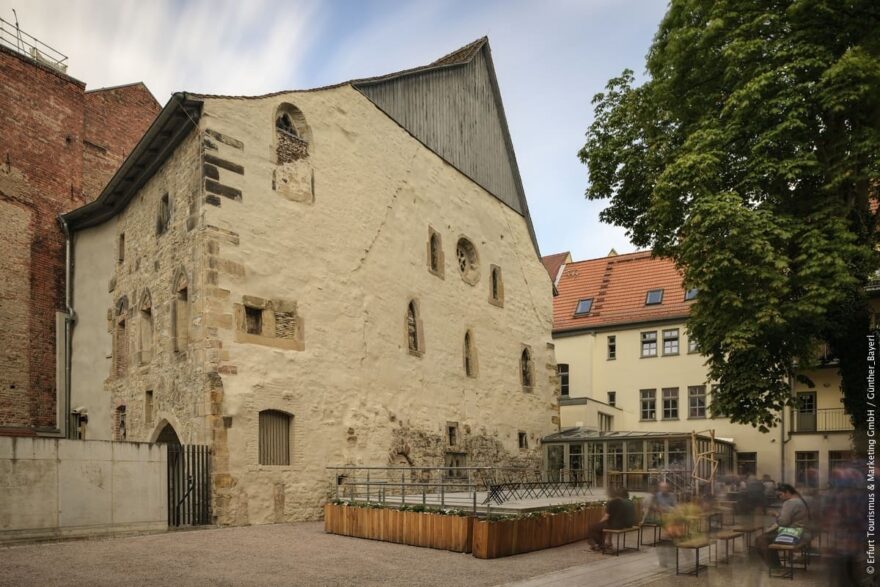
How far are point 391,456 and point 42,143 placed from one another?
14.2 m

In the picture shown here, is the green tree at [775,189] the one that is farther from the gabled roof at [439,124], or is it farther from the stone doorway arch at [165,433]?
the stone doorway arch at [165,433]

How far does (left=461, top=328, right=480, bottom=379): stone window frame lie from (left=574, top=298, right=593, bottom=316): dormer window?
12041 mm

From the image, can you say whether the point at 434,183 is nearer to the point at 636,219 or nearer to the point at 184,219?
the point at 636,219

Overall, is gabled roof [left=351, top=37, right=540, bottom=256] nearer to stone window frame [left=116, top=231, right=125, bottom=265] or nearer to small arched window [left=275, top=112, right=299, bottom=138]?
small arched window [left=275, top=112, right=299, bottom=138]

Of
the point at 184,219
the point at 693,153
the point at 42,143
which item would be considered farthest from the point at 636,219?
the point at 42,143

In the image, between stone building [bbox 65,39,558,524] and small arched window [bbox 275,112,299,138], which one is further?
small arched window [bbox 275,112,299,138]

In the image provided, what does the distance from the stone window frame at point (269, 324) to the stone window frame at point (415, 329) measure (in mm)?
4193

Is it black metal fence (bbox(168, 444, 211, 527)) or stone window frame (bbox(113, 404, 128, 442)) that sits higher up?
stone window frame (bbox(113, 404, 128, 442))

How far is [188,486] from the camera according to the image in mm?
14844

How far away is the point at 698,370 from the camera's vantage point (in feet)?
101

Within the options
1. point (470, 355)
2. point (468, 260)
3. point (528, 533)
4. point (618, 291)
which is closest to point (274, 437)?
point (528, 533)

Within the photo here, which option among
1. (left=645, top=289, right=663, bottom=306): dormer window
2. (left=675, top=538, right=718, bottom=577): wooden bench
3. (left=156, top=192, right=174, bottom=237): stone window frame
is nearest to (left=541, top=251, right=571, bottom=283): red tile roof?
(left=645, top=289, right=663, bottom=306): dormer window

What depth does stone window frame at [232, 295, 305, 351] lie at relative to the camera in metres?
16.2

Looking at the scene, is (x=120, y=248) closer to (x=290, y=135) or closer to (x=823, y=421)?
(x=290, y=135)
